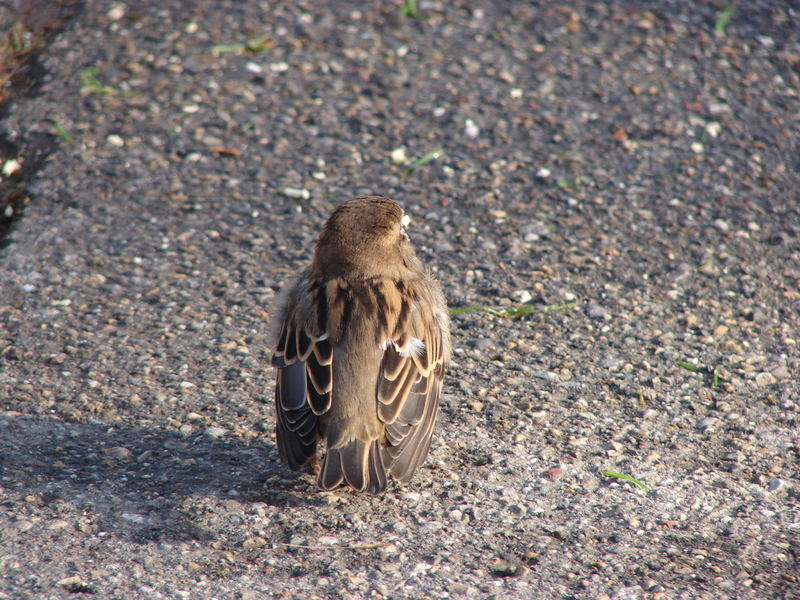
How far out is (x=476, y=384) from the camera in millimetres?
6012

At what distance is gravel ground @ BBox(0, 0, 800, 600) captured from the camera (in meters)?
4.60

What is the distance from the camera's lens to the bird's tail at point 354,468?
4.65 m

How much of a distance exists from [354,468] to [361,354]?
1.96ft

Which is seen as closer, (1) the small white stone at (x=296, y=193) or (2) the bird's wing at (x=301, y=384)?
(2) the bird's wing at (x=301, y=384)

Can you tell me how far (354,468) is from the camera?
4680 mm

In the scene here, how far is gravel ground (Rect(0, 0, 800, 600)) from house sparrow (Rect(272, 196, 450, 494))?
32cm

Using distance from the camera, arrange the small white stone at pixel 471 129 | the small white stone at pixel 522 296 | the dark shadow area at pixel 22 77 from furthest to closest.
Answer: the small white stone at pixel 471 129 < the dark shadow area at pixel 22 77 < the small white stone at pixel 522 296

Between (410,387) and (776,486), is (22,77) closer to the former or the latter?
(410,387)

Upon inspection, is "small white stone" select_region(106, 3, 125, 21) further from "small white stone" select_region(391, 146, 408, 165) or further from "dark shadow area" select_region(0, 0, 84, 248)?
"small white stone" select_region(391, 146, 408, 165)

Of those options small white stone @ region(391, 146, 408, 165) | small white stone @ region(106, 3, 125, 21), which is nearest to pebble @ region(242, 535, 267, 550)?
small white stone @ region(391, 146, 408, 165)

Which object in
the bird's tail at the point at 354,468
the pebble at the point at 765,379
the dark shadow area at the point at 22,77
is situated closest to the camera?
the bird's tail at the point at 354,468

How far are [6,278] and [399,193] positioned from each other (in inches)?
119

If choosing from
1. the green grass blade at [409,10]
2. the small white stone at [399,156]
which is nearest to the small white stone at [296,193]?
the small white stone at [399,156]

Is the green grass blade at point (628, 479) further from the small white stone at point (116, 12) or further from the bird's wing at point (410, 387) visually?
the small white stone at point (116, 12)
